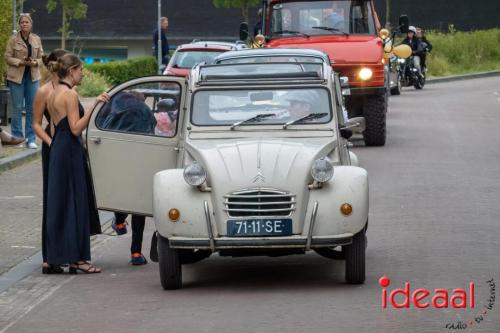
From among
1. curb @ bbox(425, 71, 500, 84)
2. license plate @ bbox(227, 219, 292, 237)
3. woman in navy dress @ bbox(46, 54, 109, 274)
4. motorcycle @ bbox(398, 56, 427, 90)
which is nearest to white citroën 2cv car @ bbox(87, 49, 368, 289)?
license plate @ bbox(227, 219, 292, 237)

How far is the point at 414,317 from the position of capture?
909 centimetres

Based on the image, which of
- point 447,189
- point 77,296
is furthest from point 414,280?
point 447,189

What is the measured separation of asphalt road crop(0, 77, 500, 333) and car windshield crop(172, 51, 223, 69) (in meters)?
14.6

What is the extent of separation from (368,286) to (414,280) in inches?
16.2

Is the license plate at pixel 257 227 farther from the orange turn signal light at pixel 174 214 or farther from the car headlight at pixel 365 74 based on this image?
the car headlight at pixel 365 74

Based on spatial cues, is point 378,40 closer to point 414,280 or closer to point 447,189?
point 447,189

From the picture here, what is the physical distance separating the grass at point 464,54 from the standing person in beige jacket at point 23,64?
95.0 feet

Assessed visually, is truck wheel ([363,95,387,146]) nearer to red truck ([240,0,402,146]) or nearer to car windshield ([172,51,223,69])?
red truck ([240,0,402,146])

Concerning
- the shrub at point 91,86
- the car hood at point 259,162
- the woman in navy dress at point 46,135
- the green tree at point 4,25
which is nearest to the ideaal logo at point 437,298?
the car hood at point 259,162

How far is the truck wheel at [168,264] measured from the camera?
34.4 feet

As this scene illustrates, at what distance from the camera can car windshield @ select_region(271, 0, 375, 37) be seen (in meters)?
23.0

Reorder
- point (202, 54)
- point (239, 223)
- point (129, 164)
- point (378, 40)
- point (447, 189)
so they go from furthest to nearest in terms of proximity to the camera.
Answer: point (202, 54)
point (378, 40)
point (447, 189)
point (129, 164)
point (239, 223)

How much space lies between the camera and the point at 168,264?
1050 cm

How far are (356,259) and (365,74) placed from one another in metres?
11.7
